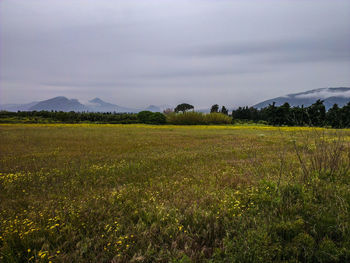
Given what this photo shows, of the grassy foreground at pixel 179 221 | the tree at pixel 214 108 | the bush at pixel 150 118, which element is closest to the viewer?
the grassy foreground at pixel 179 221

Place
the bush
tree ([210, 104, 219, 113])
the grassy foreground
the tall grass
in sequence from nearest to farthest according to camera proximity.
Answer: the grassy foreground
the tall grass
the bush
tree ([210, 104, 219, 113])

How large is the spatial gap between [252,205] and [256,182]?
5.58 feet

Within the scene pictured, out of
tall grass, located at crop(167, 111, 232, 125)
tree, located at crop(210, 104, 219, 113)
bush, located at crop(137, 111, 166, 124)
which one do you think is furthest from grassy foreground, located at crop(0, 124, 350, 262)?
tree, located at crop(210, 104, 219, 113)

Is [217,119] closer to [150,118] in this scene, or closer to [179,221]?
[150,118]

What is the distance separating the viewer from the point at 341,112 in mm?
49312

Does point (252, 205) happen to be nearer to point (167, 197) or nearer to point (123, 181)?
point (167, 197)

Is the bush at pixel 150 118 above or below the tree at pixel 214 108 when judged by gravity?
below

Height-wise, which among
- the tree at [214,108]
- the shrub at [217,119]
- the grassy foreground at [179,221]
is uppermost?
the tree at [214,108]

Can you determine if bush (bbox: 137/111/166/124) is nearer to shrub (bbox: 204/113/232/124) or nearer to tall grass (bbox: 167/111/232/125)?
tall grass (bbox: 167/111/232/125)

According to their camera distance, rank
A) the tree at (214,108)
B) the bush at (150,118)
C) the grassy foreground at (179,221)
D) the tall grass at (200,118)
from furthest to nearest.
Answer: the tree at (214,108)
the bush at (150,118)
the tall grass at (200,118)
the grassy foreground at (179,221)

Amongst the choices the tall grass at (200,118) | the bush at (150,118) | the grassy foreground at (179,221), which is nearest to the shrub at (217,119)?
the tall grass at (200,118)

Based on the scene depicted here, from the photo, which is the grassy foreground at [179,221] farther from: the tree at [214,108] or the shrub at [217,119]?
the tree at [214,108]

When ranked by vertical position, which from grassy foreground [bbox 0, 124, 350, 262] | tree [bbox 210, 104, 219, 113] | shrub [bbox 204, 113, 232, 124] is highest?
tree [bbox 210, 104, 219, 113]

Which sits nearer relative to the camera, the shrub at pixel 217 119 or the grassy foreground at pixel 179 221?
the grassy foreground at pixel 179 221
